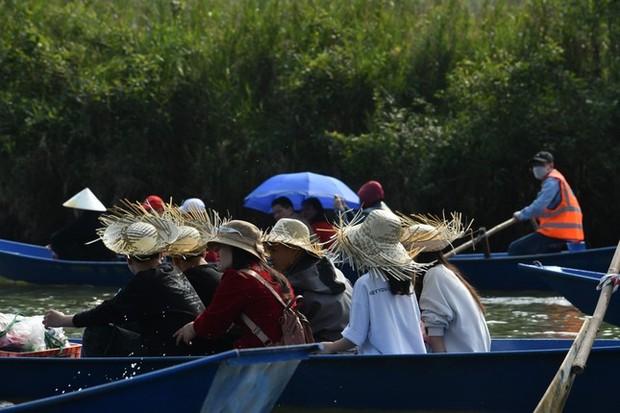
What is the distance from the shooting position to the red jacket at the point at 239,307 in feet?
23.2

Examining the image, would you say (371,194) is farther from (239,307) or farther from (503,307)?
(239,307)

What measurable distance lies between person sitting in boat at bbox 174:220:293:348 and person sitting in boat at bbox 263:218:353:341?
1.99ft

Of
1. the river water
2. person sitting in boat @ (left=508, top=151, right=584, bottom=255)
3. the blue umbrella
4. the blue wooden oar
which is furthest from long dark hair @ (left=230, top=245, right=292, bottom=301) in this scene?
person sitting in boat @ (left=508, top=151, right=584, bottom=255)

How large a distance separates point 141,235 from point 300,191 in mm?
7116

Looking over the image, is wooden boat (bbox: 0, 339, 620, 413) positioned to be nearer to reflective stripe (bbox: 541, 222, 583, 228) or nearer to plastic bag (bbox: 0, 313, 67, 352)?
plastic bag (bbox: 0, 313, 67, 352)

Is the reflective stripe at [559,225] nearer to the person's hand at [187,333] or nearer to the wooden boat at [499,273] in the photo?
the wooden boat at [499,273]

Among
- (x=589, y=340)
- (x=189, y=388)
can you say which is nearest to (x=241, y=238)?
(x=189, y=388)

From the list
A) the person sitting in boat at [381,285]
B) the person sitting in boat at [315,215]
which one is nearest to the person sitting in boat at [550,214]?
the person sitting in boat at [315,215]

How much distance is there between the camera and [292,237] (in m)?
7.88

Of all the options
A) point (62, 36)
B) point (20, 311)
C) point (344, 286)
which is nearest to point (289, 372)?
point (344, 286)

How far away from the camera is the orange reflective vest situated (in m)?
14.5

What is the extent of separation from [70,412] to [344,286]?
2620 millimetres

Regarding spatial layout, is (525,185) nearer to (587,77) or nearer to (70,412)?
(587,77)

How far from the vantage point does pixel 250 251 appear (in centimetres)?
714
